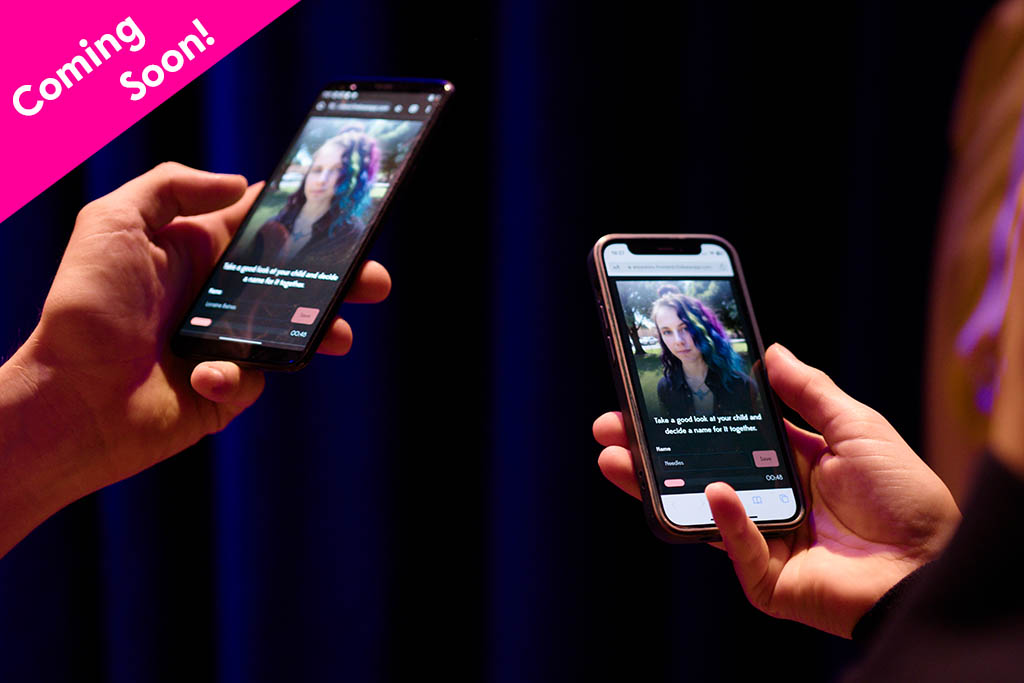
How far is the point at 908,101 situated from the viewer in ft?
2.27

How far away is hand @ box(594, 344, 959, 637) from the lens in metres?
0.50

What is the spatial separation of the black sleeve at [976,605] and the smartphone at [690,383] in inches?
13.8

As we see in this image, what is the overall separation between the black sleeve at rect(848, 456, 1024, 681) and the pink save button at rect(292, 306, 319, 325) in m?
0.54

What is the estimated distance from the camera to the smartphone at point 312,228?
0.66 m

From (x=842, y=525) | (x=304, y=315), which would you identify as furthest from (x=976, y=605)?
(x=304, y=315)

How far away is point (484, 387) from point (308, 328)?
248mm

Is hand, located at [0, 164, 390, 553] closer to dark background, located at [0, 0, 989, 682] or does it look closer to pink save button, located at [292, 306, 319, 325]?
pink save button, located at [292, 306, 319, 325]

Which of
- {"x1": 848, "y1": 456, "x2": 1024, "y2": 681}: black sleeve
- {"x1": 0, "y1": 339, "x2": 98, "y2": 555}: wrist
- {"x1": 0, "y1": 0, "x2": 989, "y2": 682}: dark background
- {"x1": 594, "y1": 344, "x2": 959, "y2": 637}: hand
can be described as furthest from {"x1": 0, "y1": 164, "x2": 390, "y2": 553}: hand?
{"x1": 848, "y1": 456, "x2": 1024, "y2": 681}: black sleeve

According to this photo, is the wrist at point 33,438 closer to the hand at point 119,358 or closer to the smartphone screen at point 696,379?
the hand at point 119,358

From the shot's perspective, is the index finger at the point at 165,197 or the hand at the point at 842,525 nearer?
the hand at the point at 842,525

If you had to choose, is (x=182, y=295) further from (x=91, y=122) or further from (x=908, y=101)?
(x=908, y=101)

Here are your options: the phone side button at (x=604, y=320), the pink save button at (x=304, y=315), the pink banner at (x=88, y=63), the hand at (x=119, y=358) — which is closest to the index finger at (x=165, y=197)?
the hand at (x=119, y=358)

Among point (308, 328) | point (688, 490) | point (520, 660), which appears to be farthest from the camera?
point (520, 660)

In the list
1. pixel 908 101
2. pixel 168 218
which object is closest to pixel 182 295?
pixel 168 218
